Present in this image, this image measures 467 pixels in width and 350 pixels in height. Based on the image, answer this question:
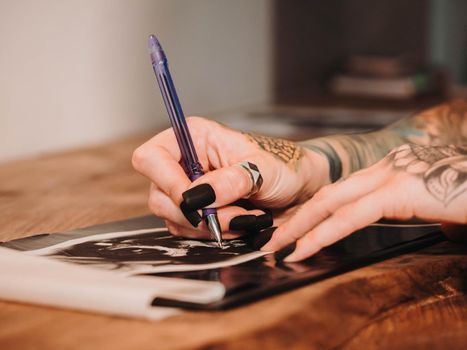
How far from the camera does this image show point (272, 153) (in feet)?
3.72

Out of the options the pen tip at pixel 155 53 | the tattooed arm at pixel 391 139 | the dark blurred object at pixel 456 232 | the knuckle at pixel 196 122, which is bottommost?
the dark blurred object at pixel 456 232

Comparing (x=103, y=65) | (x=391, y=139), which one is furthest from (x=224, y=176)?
(x=103, y=65)

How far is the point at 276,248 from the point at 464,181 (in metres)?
0.22

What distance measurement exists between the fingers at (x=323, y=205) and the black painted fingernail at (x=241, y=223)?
0.15ft

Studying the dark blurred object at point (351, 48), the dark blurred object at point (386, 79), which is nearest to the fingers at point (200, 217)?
the dark blurred object at point (351, 48)

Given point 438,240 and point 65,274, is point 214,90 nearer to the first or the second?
point 438,240

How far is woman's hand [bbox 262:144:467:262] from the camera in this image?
3.18ft

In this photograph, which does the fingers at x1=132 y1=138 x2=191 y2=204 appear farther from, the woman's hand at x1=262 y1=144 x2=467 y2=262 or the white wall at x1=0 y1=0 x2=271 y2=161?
the white wall at x1=0 y1=0 x2=271 y2=161

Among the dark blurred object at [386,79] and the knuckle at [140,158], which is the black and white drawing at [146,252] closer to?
the knuckle at [140,158]

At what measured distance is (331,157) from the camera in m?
1.25

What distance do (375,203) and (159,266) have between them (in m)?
0.24

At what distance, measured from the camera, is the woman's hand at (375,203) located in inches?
38.1

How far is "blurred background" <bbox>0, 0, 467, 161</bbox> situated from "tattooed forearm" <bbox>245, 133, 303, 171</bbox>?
2.33 ft

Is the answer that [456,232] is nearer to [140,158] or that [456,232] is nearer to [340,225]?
[340,225]
